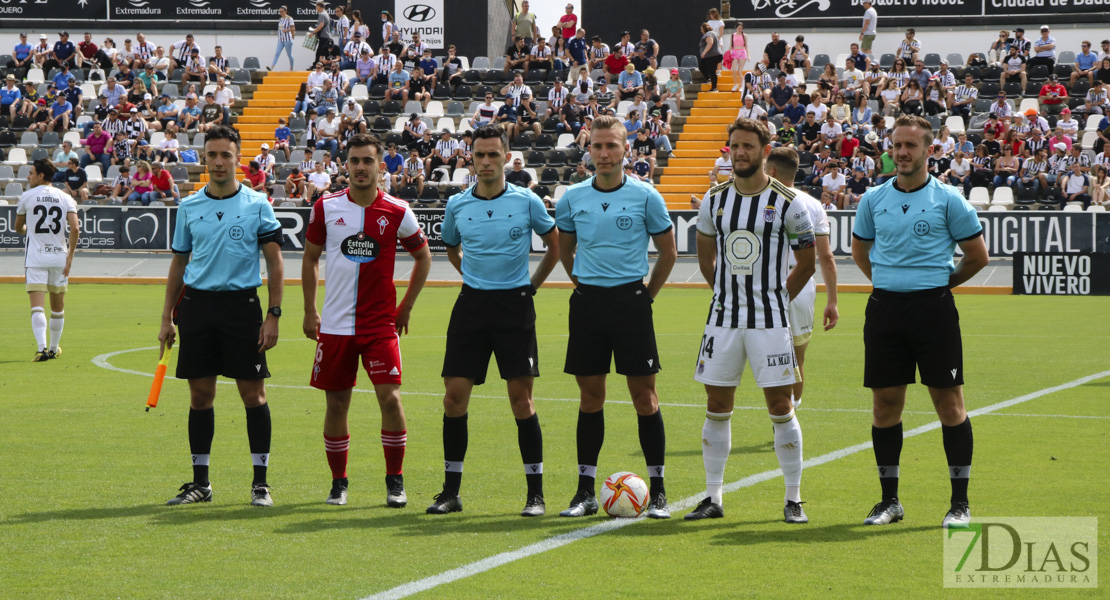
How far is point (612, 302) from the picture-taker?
7.21 metres

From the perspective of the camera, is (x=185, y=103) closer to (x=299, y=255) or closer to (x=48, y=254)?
(x=299, y=255)

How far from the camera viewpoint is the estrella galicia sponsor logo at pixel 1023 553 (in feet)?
18.7

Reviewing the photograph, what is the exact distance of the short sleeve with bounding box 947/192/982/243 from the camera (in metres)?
6.91

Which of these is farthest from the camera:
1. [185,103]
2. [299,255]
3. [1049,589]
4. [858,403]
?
[185,103]

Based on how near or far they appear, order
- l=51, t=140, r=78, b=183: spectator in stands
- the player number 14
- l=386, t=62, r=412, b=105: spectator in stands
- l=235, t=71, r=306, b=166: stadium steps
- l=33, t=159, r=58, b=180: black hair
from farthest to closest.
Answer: l=235, t=71, r=306, b=166: stadium steps, l=386, t=62, r=412, b=105: spectator in stands, l=51, t=140, r=78, b=183: spectator in stands, l=33, t=159, r=58, b=180: black hair, the player number 14

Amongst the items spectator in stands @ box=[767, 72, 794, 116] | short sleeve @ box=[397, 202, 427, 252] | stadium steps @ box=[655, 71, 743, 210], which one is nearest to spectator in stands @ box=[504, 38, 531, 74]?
stadium steps @ box=[655, 71, 743, 210]

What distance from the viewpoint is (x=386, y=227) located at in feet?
24.6

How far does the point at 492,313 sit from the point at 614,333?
0.73 meters

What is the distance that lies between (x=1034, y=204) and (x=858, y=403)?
17854mm

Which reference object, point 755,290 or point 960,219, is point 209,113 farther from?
point 960,219

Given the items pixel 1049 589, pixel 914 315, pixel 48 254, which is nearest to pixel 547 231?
pixel 914 315

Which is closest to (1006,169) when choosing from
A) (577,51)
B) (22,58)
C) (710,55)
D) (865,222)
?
(710,55)

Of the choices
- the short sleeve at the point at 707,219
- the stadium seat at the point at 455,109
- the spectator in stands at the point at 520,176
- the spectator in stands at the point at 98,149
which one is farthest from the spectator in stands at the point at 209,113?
the short sleeve at the point at 707,219

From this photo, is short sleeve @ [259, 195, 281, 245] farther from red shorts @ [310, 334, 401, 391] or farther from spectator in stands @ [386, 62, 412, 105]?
spectator in stands @ [386, 62, 412, 105]
